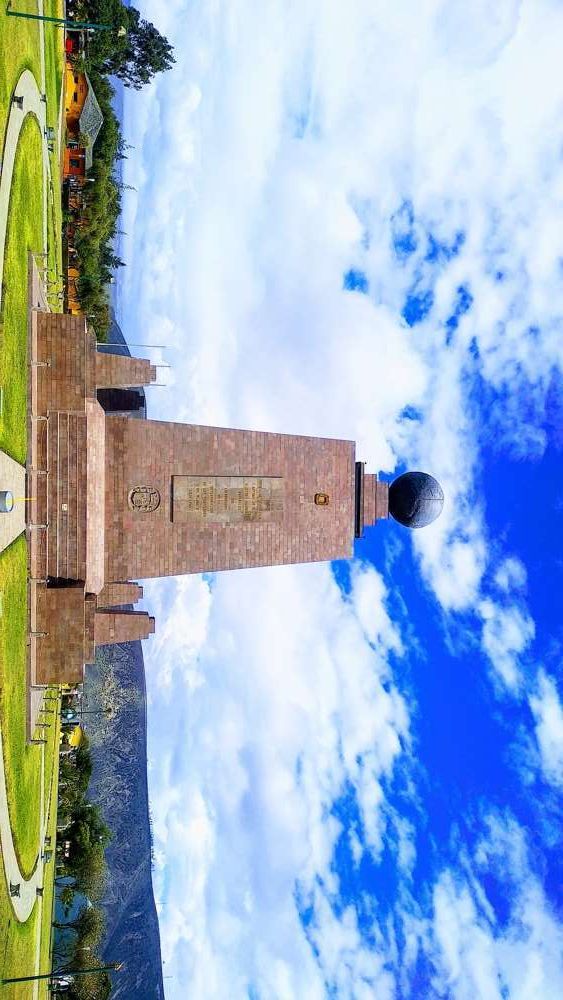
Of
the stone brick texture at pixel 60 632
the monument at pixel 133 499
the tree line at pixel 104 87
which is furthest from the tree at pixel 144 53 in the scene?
the stone brick texture at pixel 60 632

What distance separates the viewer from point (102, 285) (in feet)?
138

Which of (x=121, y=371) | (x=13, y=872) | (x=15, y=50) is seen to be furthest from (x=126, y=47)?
(x=13, y=872)

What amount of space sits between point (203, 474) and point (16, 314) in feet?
17.4

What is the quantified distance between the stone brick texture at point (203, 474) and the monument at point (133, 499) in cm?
3

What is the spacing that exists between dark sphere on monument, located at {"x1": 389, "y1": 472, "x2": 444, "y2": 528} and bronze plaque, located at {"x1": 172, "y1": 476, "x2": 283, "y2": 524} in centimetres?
350

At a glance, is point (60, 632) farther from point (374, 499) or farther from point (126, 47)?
point (126, 47)

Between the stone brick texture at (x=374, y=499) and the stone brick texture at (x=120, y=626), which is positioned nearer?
the stone brick texture at (x=120, y=626)

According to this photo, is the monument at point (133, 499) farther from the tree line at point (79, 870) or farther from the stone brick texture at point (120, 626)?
the tree line at point (79, 870)

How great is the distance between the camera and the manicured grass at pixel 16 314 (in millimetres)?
14211

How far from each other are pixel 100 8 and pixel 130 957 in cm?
7574

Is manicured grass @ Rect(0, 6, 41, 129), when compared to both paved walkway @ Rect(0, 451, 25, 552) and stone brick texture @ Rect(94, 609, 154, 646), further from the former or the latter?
stone brick texture @ Rect(94, 609, 154, 646)

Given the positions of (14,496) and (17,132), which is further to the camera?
(17,132)

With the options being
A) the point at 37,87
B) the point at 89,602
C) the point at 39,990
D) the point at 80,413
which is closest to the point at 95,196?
the point at 37,87

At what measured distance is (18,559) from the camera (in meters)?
14.9
